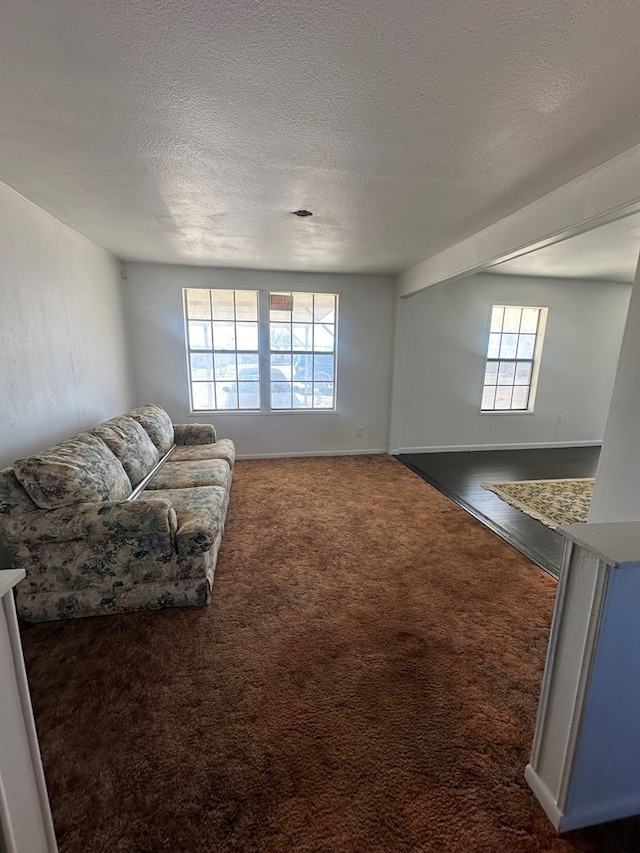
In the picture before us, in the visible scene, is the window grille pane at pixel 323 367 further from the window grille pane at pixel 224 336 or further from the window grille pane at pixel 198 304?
the window grille pane at pixel 198 304

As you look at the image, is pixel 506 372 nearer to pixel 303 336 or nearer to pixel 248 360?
pixel 303 336

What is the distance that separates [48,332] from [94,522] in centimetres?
161

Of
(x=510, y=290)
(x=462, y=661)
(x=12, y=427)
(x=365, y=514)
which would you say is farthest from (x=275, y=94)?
(x=510, y=290)

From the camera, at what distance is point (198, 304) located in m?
4.65

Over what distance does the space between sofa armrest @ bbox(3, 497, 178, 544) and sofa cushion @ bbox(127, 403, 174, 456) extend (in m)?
1.54

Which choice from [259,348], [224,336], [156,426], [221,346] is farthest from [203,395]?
[156,426]

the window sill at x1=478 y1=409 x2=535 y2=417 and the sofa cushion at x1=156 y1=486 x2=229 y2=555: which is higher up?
the window sill at x1=478 y1=409 x2=535 y2=417

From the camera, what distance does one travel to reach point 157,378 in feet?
15.1

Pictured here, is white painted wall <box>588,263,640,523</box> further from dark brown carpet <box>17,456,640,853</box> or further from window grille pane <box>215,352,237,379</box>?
window grille pane <box>215,352,237,379</box>

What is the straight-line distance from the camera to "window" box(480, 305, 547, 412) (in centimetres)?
539

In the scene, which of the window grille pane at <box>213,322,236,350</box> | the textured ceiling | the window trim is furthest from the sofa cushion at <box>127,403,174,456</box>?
the window trim

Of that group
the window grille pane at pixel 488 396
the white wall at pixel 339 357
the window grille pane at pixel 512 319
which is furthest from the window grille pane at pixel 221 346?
the window grille pane at pixel 512 319

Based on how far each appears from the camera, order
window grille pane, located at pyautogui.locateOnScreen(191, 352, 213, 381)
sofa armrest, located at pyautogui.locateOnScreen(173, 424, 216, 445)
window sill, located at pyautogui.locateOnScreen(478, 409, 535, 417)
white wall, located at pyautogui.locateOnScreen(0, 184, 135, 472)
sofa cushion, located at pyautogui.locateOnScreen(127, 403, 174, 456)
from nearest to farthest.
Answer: white wall, located at pyautogui.locateOnScreen(0, 184, 135, 472) < sofa cushion, located at pyautogui.locateOnScreen(127, 403, 174, 456) < sofa armrest, located at pyautogui.locateOnScreen(173, 424, 216, 445) < window grille pane, located at pyautogui.locateOnScreen(191, 352, 213, 381) < window sill, located at pyautogui.locateOnScreen(478, 409, 535, 417)

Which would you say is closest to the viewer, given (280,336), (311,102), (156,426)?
(311,102)
